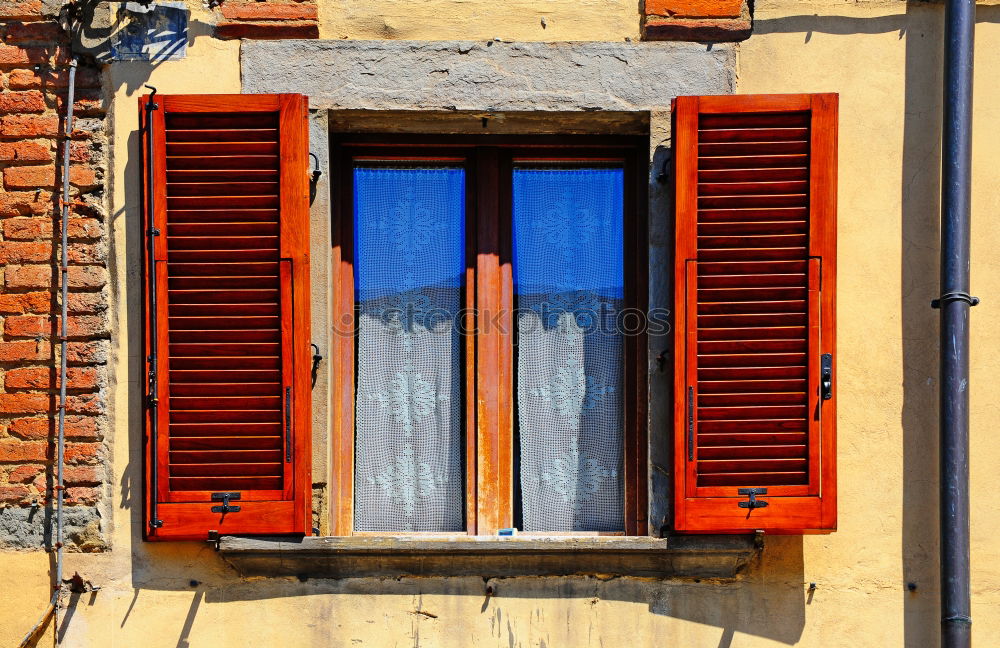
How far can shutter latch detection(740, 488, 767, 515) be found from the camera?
12.9 ft

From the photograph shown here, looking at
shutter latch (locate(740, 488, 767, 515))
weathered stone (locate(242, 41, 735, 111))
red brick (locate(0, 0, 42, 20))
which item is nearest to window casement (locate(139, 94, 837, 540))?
shutter latch (locate(740, 488, 767, 515))

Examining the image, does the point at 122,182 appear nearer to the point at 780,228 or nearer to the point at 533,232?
the point at 533,232

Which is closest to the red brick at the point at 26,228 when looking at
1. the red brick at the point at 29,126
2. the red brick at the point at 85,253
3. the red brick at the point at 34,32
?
the red brick at the point at 85,253

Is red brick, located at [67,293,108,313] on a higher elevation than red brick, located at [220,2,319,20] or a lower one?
lower

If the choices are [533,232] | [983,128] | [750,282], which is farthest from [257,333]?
[983,128]

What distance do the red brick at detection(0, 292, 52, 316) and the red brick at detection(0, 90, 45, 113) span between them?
27.3 inches

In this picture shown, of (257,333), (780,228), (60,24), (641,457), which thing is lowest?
(641,457)

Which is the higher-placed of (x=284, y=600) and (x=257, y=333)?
(x=257, y=333)

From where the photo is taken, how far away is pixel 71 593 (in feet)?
13.3

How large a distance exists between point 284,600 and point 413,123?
5.99 feet

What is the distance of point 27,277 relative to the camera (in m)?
4.14

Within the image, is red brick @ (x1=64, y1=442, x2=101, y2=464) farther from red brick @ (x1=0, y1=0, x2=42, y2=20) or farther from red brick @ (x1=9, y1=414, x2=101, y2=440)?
red brick @ (x1=0, y1=0, x2=42, y2=20)

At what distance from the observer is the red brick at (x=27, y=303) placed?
4.13 m

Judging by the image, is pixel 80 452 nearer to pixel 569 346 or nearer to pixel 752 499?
pixel 569 346
